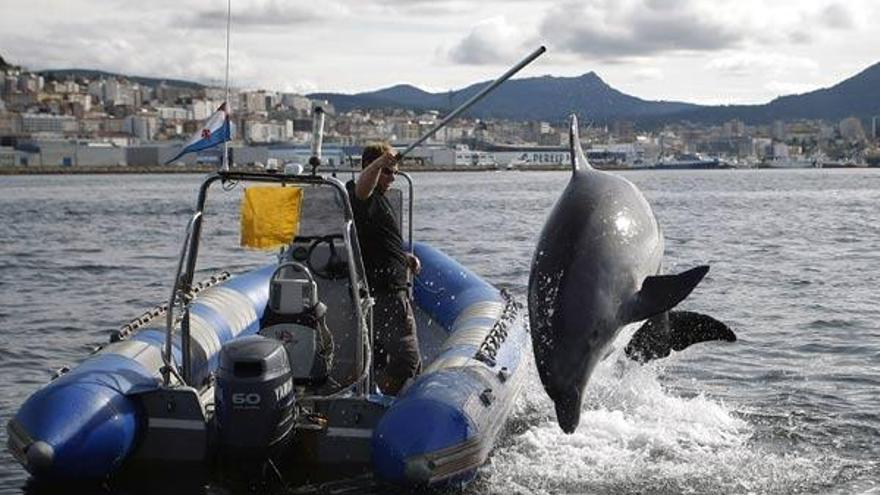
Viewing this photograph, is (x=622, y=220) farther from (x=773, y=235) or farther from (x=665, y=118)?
(x=665, y=118)

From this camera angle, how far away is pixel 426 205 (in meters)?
56.8

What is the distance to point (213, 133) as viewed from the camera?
36.7 feet

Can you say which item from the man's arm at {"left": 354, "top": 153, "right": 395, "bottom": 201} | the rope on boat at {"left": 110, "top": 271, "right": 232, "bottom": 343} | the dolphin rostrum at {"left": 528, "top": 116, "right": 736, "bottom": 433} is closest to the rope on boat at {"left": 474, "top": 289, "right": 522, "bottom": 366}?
the man's arm at {"left": 354, "top": 153, "right": 395, "bottom": 201}

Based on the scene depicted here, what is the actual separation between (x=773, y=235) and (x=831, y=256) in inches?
301

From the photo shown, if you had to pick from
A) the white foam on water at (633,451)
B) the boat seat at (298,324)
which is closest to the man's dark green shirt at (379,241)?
the boat seat at (298,324)

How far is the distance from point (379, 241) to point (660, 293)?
12.7 feet

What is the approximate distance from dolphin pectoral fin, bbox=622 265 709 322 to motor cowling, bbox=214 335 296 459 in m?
2.70

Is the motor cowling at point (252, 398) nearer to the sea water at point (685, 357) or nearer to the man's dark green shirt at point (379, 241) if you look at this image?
the sea water at point (685, 357)

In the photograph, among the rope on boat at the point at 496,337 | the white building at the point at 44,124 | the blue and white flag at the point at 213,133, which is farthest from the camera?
the white building at the point at 44,124

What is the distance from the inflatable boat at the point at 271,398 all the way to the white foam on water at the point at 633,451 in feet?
1.61

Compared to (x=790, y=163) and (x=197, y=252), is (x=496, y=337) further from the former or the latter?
(x=790, y=163)

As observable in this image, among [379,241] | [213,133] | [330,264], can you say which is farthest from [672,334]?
[213,133]

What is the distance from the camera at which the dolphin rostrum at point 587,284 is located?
639 centimetres

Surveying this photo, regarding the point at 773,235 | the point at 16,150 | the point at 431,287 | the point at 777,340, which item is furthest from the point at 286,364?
the point at 16,150
